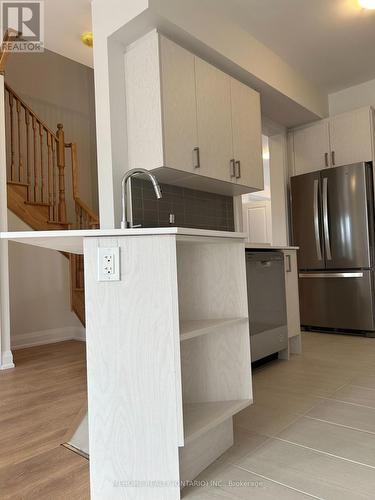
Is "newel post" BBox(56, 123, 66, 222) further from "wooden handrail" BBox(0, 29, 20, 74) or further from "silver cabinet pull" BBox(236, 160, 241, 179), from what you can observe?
"silver cabinet pull" BBox(236, 160, 241, 179)

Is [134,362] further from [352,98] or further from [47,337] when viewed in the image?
[352,98]

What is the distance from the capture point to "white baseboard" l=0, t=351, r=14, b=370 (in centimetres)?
316

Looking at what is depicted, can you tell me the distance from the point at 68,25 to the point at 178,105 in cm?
134

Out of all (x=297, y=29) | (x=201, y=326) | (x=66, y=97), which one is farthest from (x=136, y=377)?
(x=66, y=97)

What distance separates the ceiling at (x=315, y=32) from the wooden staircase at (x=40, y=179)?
8.47ft

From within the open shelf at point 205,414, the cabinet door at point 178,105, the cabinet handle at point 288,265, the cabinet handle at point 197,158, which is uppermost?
the cabinet door at point 178,105

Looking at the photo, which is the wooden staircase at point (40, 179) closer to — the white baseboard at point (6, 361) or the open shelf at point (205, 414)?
the white baseboard at point (6, 361)

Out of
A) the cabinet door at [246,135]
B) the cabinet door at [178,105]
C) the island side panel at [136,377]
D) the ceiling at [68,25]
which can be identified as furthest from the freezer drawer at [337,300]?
the ceiling at [68,25]

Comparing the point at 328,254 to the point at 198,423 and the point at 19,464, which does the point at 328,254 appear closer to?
the point at 198,423

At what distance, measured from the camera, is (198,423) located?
1410mm

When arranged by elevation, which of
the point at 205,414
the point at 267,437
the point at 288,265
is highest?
the point at 288,265

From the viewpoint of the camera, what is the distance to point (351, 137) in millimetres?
3936

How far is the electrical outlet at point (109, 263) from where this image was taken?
126cm

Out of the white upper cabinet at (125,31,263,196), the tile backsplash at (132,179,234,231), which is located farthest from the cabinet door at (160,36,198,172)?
the tile backsplash at (132,179,234,231)
